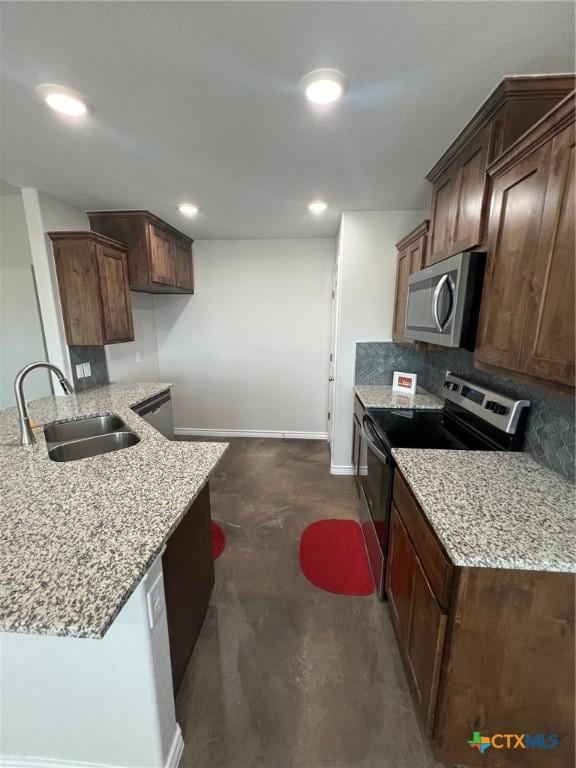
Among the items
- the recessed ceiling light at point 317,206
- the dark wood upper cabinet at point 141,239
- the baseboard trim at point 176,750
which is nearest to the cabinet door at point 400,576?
the baseboard trim at point 176,750

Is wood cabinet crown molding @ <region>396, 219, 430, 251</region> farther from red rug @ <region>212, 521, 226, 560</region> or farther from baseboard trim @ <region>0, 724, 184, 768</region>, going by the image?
baseboard trim @ <region>0, 724, 184, 768</region>

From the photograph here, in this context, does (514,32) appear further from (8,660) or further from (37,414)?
(37,414)

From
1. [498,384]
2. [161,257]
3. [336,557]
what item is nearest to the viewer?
[498,384]

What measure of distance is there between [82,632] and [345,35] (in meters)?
1.83

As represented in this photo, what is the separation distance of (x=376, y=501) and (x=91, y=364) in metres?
2.78

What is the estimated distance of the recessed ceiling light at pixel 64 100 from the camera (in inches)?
49.2

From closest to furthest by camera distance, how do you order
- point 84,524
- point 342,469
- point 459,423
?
point 84,524 → point 459,423 → point 342,469

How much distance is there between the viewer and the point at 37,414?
2.12 metres

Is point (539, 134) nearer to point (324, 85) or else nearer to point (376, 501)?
point (324, 85)

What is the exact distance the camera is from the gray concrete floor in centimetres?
118

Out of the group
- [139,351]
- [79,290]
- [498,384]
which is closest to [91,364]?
[79,290]

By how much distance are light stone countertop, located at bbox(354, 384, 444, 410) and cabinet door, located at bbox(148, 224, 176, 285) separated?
2.25 metres

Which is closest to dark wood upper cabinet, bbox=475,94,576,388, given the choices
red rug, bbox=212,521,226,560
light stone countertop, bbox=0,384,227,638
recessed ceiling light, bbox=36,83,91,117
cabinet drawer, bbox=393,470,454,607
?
cabinet drawer, bbox=393,470,454,607

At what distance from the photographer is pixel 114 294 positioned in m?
2.68
